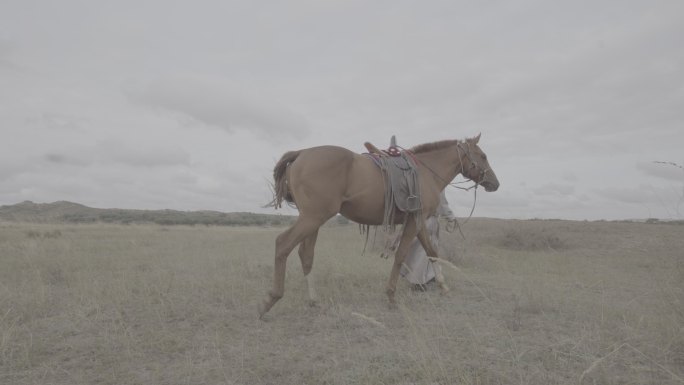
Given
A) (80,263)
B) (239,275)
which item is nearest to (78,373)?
(239,275)

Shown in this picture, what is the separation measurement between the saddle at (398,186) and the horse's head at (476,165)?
111 cm

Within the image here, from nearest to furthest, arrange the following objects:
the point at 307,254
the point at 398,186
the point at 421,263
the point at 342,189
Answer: the point at 342,189 < the point at 398,186 < the point at 307,254 < the point at 421,263

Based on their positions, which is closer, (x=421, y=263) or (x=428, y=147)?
(x=428, y=147)

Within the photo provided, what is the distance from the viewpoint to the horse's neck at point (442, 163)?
5.17 meters

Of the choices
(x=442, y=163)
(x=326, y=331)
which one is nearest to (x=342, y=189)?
(x=326, y=331)

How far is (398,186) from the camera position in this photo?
179 inches

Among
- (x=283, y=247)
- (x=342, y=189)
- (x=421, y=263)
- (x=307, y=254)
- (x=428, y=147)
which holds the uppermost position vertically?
(x=428, y=147)

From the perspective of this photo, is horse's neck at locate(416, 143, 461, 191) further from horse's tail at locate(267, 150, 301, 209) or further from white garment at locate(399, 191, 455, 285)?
horse's tail at locate(267, 150, 301, 209)

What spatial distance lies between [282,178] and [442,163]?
2.36 meters

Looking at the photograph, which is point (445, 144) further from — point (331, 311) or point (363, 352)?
point (363, 352)

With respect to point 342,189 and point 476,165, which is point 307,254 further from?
point 476,165

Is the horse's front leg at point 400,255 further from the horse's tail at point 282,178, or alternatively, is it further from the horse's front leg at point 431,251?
the horse's tail at point 282,178

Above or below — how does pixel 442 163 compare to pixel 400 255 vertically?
above

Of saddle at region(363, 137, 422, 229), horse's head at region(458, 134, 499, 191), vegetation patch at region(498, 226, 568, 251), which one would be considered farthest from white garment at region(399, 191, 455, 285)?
vegetation patch at region(498, 226, 568, 251)
